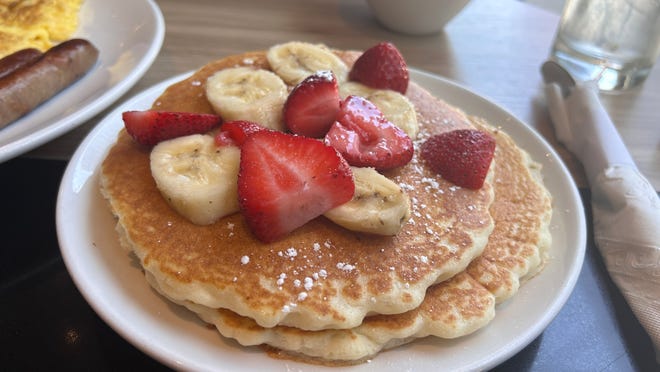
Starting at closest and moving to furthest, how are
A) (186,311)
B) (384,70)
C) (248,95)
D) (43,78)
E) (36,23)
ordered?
(186,311)
(248,95)
(384,70)
(43,78)
(36,23)

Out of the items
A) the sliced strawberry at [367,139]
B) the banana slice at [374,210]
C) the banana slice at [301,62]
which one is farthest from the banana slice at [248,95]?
the banana slice at [374,210]

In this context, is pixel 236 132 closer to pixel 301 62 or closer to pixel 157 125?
pixel 157 125

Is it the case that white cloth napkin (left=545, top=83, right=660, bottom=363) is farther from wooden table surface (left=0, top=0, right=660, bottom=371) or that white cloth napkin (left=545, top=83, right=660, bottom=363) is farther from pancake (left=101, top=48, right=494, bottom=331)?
pancake (left=101, top=48, right=494, bottom=331)

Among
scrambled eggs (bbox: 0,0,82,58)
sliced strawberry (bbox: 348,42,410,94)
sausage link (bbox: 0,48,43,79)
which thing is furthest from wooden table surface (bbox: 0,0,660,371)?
sliced strawberry (bbox: 348,42,410,94)

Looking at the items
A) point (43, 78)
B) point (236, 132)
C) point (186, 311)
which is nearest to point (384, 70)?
point (236, 132)

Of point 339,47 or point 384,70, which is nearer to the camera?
point 384,70
